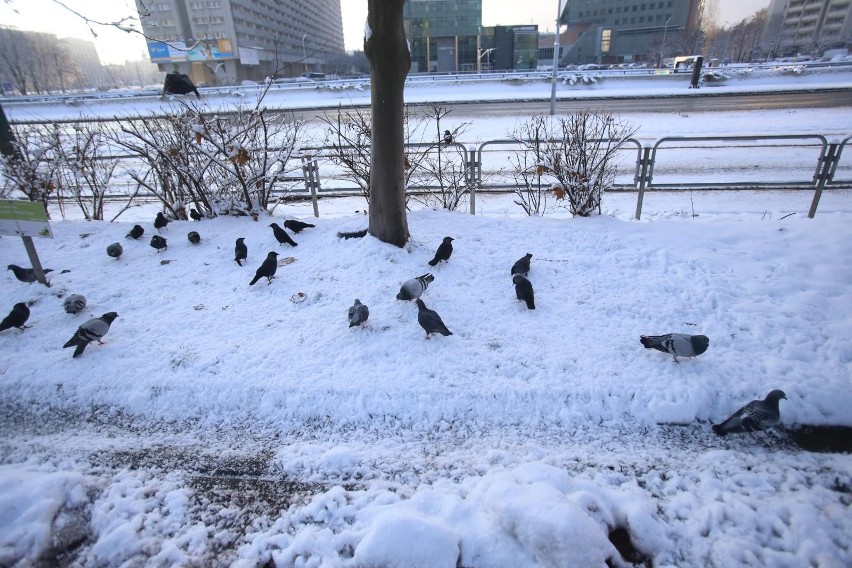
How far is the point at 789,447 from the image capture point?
270 centimetres

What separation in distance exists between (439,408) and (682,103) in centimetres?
2380

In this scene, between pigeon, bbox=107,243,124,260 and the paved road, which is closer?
pigeon, bbox=107,243,124,260

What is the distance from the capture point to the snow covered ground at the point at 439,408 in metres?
2.17

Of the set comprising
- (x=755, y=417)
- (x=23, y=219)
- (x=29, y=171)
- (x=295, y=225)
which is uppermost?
(x=29, y=171)

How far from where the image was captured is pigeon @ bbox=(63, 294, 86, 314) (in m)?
4.24

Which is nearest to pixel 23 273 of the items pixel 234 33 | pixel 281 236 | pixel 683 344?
pixel 281 236

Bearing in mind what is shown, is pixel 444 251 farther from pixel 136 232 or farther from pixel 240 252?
pixel 136 232

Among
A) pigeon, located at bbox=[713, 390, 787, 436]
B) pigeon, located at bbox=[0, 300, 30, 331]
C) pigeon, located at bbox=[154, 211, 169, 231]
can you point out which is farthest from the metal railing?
pigeon, located at bbox=[713, 390, 787, 436]

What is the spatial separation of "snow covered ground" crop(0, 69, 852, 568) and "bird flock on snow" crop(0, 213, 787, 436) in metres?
0.14

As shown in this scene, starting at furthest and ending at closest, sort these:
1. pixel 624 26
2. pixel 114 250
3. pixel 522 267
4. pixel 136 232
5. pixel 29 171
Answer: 1. pixel 624 26
2. pixel 29 171
3. pixel 136 232
4. pixel 114 250
5. pixel 522 267

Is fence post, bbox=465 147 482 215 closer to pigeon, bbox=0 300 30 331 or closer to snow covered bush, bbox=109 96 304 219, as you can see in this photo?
snow covered bush, bbox=109 96 304 219

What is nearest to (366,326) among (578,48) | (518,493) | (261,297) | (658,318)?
(261,297)

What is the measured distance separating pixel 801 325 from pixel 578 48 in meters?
85.7

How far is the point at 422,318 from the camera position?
142 inches
